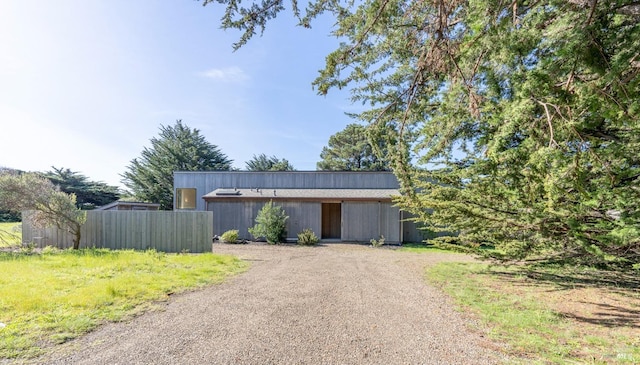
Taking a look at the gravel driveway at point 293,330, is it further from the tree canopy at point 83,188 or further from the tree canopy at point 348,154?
the tree canopy at point 83,188

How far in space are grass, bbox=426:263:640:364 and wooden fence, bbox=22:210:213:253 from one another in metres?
8.10

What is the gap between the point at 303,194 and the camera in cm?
1480

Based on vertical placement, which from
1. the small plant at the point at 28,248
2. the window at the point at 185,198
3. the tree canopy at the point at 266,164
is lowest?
the small plant at the point at 28,248

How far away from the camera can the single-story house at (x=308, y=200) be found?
1398cm

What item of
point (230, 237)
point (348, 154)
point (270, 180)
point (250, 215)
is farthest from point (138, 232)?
point (348, 154)

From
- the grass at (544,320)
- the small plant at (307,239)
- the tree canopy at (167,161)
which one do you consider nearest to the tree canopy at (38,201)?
the small plant at (307,239)

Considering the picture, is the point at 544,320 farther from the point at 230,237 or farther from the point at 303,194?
the point at 230,237

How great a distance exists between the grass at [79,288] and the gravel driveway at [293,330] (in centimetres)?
38

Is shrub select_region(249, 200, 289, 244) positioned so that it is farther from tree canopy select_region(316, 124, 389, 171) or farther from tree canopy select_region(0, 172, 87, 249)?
tree canopy select_region(316, 124, 389, 171)

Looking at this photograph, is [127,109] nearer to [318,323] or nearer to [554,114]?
[318,323]

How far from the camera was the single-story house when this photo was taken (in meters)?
14.0

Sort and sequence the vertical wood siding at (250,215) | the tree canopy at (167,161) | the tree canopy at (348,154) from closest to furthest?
the vertical wood siding at (250,215) < the tree canopy at (167,161) < the tree canopy at (348,154)

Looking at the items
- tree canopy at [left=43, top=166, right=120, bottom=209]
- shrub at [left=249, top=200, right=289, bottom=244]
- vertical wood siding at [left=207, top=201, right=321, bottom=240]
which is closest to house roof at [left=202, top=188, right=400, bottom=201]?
vertical wood siding at [left=207, top=201, right=321, bottom=240]

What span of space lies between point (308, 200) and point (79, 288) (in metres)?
10.1
